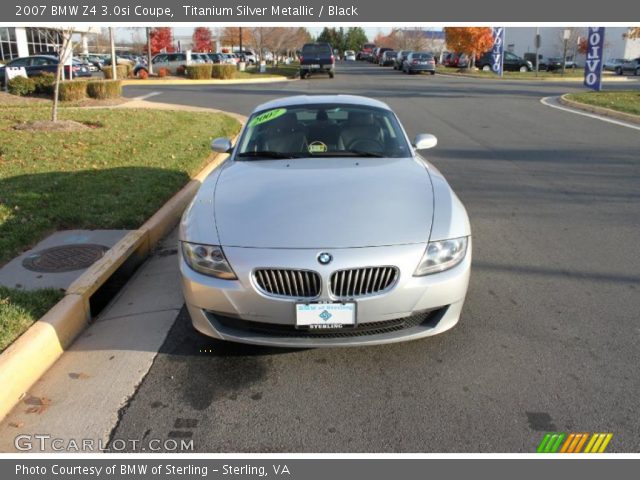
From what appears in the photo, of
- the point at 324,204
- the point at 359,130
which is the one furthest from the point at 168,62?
the point at 324,204

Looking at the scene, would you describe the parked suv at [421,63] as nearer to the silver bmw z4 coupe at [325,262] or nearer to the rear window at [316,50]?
the rear window at [316,50]

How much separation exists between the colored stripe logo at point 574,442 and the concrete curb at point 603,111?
13460 mm

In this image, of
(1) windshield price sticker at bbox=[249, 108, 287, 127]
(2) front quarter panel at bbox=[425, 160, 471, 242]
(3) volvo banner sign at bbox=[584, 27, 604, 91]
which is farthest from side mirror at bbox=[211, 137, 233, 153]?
(3) volvo banner sign at bbox=[584, 27, 604, 91]

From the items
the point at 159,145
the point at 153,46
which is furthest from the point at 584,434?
the point at 153,46

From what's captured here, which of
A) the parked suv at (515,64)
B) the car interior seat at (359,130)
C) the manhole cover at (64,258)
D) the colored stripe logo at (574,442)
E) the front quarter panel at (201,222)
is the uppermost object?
the parked suv at (515,64)

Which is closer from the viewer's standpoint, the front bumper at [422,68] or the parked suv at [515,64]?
the front bumper at [422,68]

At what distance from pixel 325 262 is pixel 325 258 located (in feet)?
0.08

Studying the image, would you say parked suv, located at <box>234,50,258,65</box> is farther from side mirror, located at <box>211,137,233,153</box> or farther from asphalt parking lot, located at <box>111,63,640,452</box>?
asphalt parking lot, located at <box>111,63,640,452</box>

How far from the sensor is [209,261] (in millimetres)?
3387

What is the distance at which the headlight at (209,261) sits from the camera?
3314 millimetres

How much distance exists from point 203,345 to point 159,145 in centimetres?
690

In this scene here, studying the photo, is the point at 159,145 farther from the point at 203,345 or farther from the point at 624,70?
the point at 624,70

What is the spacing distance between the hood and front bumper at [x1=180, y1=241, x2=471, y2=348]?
0.09 metres

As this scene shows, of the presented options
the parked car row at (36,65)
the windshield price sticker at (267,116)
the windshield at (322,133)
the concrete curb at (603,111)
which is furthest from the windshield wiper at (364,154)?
the parked car row at (36,65)
